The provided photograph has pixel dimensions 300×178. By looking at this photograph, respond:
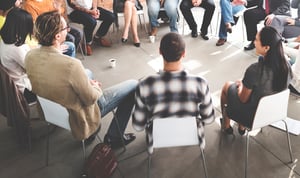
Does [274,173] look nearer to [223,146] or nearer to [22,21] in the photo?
[223,146]

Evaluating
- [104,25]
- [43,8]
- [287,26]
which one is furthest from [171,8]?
[43,8]

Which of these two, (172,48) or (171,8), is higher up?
(172,48)

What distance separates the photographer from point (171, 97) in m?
1.76

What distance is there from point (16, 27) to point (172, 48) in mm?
1340

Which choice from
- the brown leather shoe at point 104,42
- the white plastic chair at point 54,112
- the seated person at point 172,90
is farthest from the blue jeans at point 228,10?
the white plastic chair at point 54,112

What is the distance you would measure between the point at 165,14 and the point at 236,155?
2.45m

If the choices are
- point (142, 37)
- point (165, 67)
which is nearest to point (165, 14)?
point (142, 37)

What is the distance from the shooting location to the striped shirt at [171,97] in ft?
5.68

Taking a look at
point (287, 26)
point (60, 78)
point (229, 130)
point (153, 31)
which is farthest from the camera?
point (153, 31)

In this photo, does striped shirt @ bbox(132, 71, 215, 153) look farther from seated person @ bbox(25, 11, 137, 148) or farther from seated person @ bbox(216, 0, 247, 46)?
seated person @ bbox(216, 0, 247, 46)

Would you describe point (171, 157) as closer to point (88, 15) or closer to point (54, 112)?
point (54, 112)

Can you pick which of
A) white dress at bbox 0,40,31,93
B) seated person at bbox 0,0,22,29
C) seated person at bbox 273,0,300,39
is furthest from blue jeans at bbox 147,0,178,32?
white dress at bbox 0,40,31,93

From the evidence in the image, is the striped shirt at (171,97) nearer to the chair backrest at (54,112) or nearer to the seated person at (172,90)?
the seated person at (172,90)

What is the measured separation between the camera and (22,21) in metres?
Result: 2.36
